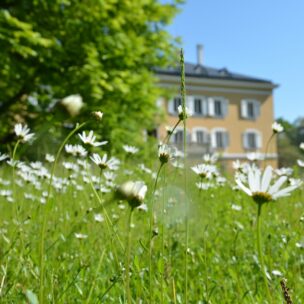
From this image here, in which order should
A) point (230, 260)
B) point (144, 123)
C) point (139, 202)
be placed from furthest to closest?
point (144, 123) → point (230, 260) → point (139, 202)

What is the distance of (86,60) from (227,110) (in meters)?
21.1

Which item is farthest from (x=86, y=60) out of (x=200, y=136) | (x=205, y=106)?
(x=205, y=106)

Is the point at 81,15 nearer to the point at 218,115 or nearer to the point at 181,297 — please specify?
the point at 181,297

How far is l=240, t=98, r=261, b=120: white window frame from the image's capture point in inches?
1161

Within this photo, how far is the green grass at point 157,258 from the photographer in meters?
1.17

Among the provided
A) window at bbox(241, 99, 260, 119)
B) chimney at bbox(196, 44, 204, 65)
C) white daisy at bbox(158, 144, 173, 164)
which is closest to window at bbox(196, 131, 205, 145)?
window at bbox(241, 99, 260, 119)

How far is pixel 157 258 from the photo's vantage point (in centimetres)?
153

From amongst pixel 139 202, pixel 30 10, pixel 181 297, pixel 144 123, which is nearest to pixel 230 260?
pixel 181 297

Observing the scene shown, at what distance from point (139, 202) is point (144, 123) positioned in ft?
35.5

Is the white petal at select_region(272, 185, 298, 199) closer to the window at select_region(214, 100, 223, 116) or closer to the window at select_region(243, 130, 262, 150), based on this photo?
the window at select_region(214, 100, 223, 116)

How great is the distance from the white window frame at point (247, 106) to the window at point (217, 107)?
116cm

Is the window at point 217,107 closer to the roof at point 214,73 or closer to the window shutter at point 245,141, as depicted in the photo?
the roof at point 214,73

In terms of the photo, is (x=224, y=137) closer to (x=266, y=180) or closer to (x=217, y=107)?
(x=217, y=107)

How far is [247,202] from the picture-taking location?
3258mm
